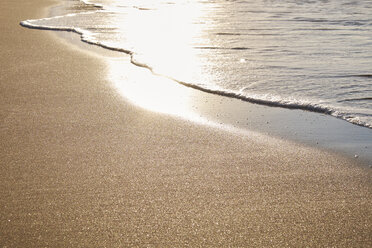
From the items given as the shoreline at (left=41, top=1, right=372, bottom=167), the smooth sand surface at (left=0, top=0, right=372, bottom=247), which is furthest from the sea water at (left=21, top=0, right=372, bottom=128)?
the smooth sand surface at (left=0, top=0, right=372, bottom=247)

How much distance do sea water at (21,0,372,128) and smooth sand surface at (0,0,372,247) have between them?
117 cm

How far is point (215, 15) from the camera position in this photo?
457 inches

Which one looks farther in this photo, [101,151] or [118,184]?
[101,151]

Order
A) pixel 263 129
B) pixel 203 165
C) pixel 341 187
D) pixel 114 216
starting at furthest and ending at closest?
pixel 263 129, pixel 203 165, pixel 341 187, pixel 114 216

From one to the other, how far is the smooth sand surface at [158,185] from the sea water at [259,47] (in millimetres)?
1174

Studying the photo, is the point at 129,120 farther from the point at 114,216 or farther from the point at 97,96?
the point at 114,216

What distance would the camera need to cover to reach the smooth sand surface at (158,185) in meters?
2.23

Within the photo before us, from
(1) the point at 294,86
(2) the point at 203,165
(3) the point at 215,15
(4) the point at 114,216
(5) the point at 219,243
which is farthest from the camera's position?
(3) the point at 215,15

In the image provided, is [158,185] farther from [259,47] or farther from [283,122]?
[259,47]

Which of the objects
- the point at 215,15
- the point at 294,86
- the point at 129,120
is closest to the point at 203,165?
the point at 129,120

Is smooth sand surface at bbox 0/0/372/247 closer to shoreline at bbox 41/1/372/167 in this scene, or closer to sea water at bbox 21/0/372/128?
shoreline at bbox 41/1/372/167

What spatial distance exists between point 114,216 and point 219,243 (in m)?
0.56

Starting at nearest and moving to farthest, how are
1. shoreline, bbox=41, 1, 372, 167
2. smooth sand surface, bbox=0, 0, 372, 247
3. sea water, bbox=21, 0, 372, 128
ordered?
smooth sand surface, bbox=0, 0, 372, 247 → shoreline, bbox=41, 1, 372, 167 → sea water, bbox=21, 0, 372, 128

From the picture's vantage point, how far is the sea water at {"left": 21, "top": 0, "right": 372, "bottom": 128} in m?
4.73
